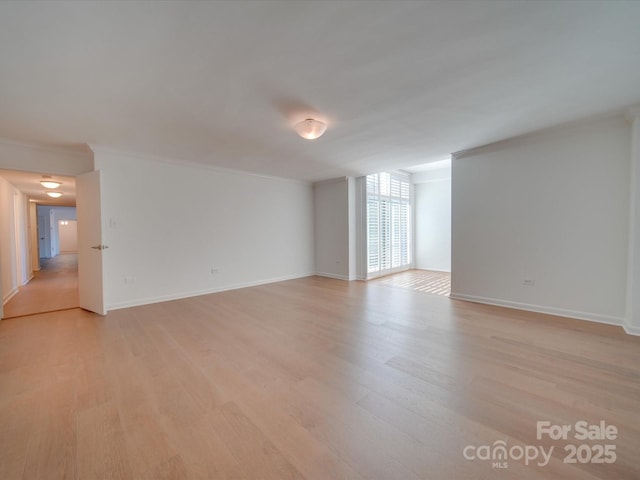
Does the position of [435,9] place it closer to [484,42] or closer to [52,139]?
[484,42]

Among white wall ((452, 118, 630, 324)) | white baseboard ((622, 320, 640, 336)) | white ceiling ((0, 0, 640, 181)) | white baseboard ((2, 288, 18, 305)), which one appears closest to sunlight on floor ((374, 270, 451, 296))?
white wall ((452, 118, 630, 324))

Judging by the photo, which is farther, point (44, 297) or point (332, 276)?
point (332, 276)

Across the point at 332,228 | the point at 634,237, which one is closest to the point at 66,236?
the point at 332,228

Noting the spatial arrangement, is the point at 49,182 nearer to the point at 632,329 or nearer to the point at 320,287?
the point at 320,287

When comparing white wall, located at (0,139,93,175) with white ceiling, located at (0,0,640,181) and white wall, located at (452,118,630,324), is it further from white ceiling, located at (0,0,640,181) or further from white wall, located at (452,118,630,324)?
white wall, located at (452,118,630,324)

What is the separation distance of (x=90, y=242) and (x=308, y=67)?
418cm

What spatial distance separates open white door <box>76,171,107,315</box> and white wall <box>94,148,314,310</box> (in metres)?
0.13

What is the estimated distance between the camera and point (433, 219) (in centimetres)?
753

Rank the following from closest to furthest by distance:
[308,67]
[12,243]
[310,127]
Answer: [308,67], [310,127], [12,243]

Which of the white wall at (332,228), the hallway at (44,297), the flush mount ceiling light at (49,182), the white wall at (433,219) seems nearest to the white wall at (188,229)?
A: the white wall at (332,228)

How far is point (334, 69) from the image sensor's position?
2068 millimetres

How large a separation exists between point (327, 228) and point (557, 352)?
4.95 metres

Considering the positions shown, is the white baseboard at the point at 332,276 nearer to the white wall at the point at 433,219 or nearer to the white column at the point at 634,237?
the white wall at the point at 433,219

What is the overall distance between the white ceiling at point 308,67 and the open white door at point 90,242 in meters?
0.77
